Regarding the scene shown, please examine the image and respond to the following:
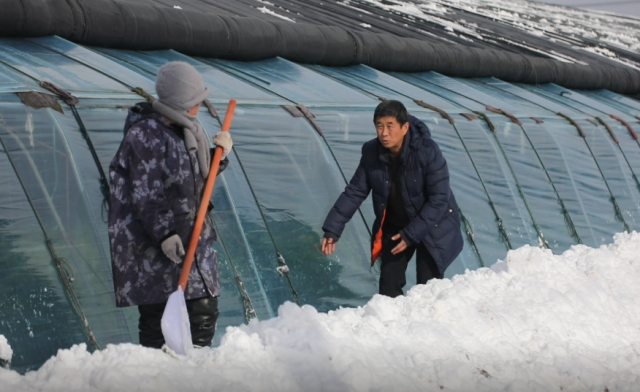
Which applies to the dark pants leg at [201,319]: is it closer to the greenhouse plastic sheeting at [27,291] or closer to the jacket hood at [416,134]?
the greenhouse plastic sheeting at [27,291]

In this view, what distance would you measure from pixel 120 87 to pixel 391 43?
15.3 ft

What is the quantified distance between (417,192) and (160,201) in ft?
6.21

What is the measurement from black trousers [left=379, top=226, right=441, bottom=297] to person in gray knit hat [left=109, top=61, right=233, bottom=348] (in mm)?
1626

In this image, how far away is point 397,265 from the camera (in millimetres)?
5227

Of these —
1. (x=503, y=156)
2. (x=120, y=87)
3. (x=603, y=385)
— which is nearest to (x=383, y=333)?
(x=603, y=385)

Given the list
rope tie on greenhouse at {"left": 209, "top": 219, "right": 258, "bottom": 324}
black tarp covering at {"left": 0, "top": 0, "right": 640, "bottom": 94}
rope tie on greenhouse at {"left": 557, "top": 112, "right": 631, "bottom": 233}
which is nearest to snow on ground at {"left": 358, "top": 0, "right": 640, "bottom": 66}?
black tarp covering at {"left": 0, "top": 0, "right": 640, "bottom": 94}

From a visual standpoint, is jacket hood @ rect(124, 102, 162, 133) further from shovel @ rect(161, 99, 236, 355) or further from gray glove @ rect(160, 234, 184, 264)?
gray glove @ rect(160, 234, 184, 264)

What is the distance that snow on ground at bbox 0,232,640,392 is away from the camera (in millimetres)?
3395

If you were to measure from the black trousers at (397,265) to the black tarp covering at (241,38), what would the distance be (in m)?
3.07

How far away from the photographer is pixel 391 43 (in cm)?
958

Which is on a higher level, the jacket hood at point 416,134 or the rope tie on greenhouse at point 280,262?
the jacket hood at point 416,134

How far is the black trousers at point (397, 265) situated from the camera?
519cm

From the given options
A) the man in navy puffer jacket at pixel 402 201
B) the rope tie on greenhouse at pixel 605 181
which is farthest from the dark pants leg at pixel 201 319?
the rope tie on greenhouse at pixel 605 181

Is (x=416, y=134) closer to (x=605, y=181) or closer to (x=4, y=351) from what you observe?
(x=4, y=351)
